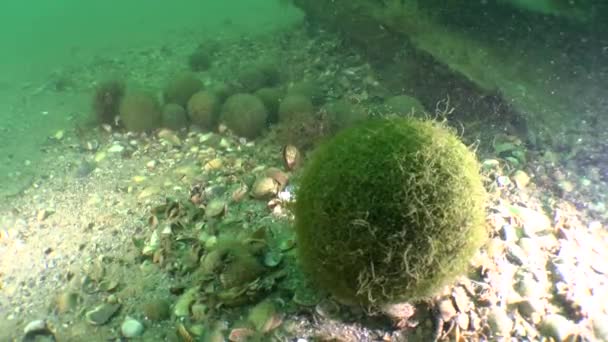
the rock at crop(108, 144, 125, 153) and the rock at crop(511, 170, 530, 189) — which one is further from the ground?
the rock at crop(511, 170, 530, 189)

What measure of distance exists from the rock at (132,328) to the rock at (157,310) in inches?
4.1

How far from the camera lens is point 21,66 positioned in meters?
16.5

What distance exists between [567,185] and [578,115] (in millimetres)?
1752

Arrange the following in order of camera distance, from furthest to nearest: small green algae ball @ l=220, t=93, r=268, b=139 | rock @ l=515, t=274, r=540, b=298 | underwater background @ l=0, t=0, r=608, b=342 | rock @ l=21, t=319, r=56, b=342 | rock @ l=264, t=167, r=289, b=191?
small green algae ball @ l=220, t=93, r=268, b=139 < rock @ l=264, t=167, r=289, b=191 < rock @ l=21, t=319, r=56, b=342 < rock @ l=515, t=274, r=540, b=298 < underwater background @ l=0, t=0, r=608, b=342

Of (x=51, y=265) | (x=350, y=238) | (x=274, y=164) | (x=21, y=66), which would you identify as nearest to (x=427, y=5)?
(x=274, y=164)

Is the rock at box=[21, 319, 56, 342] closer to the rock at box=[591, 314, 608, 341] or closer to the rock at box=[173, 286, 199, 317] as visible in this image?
the rock at box=[173, 286, 199, 317]

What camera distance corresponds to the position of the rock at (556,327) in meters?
3.40

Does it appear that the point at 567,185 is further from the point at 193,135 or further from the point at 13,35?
the point at 13,35

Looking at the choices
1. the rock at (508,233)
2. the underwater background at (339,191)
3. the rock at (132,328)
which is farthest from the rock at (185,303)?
the rock at (508,233)

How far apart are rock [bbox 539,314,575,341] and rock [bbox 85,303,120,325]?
3678mm

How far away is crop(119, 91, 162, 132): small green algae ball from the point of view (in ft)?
24.3

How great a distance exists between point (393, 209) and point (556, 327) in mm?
1876

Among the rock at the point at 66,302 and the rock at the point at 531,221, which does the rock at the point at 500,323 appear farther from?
the rock at the point at 66,302

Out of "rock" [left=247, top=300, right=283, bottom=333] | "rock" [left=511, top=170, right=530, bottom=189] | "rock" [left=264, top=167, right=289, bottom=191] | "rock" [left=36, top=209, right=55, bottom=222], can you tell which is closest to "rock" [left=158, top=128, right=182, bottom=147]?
"rock" [left=36, top=209, right=55, bottom=222]
